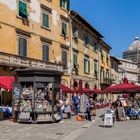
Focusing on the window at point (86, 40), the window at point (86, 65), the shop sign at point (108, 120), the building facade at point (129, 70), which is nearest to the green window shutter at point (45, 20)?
the window at point (86, 40)

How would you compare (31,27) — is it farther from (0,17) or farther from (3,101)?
(3,101)

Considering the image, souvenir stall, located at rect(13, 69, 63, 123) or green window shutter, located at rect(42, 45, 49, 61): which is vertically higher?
green window shutter, located at rect(42, 45, 49, 61)

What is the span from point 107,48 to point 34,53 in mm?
32611

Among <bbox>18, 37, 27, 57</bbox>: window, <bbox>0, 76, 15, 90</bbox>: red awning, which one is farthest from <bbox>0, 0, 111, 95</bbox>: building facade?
<bbox>0, 76, 15, 90</bbox>: red awning

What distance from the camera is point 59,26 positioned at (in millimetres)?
40094

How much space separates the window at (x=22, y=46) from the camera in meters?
32.4

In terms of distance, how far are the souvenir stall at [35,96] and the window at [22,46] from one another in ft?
32.4

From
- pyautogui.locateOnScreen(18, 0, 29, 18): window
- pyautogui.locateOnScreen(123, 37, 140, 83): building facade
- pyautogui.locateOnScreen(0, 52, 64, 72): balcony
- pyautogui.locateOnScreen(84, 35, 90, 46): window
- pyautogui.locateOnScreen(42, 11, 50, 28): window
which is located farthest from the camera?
pyautogui.locateOnScreen(123, 37, 140, 83): building facade

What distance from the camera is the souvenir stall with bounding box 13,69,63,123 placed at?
879 inches

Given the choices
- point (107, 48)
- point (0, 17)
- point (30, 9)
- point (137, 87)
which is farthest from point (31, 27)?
point (107, 48)

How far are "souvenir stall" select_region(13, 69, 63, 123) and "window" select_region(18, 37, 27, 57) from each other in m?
9.87

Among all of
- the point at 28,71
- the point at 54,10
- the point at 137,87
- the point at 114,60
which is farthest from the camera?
the point at 114,60

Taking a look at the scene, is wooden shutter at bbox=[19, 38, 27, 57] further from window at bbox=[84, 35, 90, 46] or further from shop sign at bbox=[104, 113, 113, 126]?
window at bbox=[84, 35, 90, 46]

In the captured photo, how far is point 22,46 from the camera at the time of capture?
32906 mm
